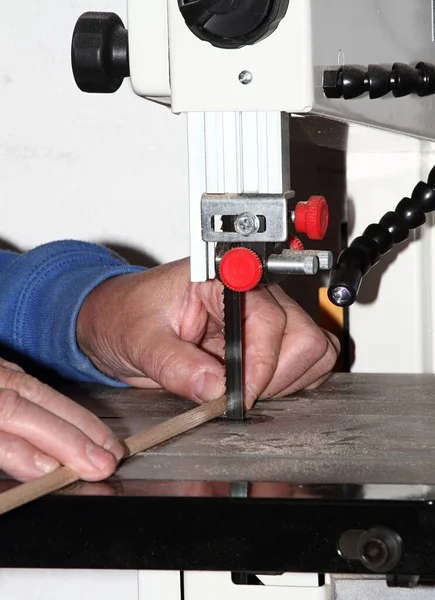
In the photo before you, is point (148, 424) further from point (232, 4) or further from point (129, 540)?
Answer: point (232, 4)

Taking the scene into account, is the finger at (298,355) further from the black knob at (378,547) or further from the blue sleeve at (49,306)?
the black knob at (378,547)

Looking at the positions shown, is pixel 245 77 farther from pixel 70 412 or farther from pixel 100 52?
pixel 70 412

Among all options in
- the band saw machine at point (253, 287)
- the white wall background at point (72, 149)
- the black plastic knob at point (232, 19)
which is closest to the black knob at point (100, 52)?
the band saw machine at point (253, 287)

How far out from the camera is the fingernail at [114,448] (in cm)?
77

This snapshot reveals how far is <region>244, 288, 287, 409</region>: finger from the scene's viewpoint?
3.22 feet

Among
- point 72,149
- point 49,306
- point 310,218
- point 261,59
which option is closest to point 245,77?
point 261,59

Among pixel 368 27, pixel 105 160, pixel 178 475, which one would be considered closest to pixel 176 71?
pixel 368 27

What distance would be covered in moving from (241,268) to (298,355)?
0.92 ft

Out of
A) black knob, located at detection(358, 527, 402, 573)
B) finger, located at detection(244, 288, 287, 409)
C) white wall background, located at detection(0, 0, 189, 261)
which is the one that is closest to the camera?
black knob, located at detection(358, 527, 402, 573)

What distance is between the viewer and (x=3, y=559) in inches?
27.7

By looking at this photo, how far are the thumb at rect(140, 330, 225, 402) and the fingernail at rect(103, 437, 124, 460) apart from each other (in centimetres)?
19

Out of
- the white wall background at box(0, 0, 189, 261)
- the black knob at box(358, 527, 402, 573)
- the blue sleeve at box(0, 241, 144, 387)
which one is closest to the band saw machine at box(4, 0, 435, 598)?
the black knob at box(358, 527, 402, 573)

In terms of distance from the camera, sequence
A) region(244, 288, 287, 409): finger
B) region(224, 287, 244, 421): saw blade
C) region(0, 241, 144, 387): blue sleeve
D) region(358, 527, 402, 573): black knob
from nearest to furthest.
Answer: region(358, 527, 402, 573): black knob → region(224, 287, 244, 421): saw blade → region(244, 288, 287, 409): finger → region(0, 241, 144, 387): blue sleeve

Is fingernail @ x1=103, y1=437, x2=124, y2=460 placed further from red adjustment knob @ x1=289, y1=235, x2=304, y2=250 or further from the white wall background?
the white wall background
